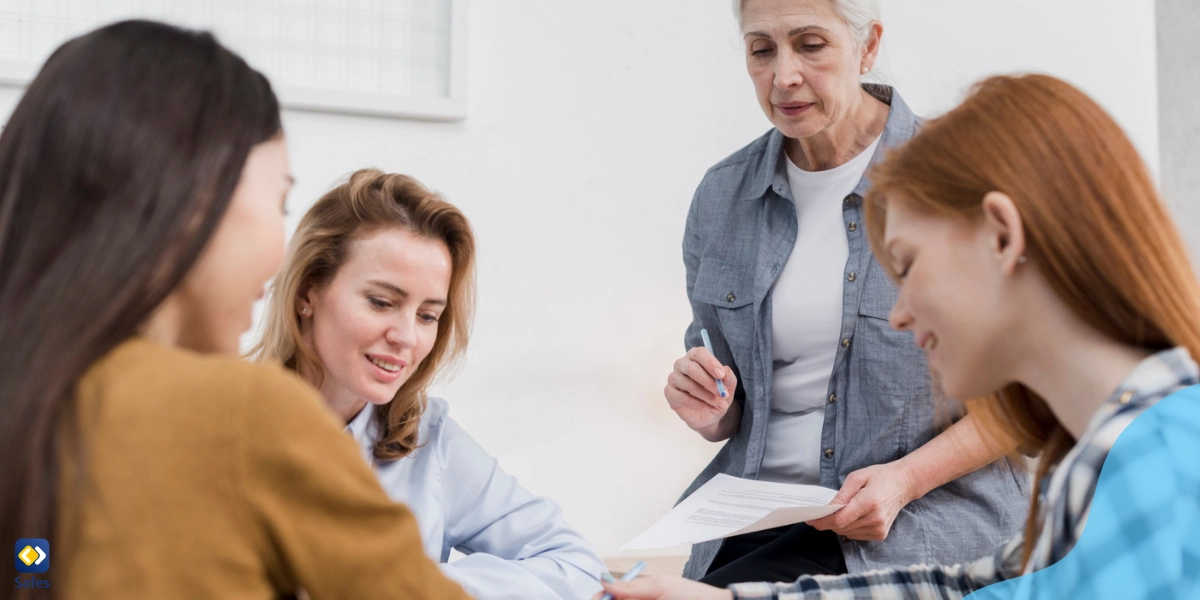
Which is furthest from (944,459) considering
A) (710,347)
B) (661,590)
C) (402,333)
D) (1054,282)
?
(402,333)

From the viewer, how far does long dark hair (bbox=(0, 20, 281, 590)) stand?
603mm

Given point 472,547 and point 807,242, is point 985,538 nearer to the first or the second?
point 807,242

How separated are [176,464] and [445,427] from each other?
2.81 ft

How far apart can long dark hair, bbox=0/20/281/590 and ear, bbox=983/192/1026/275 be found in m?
0.55

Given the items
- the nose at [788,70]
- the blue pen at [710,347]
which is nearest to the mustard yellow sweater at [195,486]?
the blue pen at [710,347]

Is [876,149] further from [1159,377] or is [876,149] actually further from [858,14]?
[1159,377]

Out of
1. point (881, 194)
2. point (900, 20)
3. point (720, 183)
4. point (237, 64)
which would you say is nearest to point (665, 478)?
point (720, 183)

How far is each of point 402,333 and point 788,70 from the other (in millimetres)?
682

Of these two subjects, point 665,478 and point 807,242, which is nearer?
point 807,242

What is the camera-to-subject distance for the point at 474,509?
1398mm

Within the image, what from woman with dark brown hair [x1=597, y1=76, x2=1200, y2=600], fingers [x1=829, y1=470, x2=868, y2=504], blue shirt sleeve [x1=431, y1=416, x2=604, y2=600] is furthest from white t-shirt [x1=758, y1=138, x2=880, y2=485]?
woman with dark brown hair [x1=597, y1=76, x2=1200, y2=600]

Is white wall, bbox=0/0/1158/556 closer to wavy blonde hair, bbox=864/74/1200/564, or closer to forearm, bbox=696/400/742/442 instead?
forearm, bbox=696/400/742/442

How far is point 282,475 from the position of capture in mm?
610

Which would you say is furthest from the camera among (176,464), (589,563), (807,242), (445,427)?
(807,242)
